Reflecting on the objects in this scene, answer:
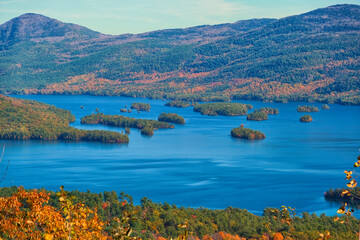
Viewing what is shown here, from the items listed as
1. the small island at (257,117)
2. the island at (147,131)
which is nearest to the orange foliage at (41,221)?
the island at (147,131)

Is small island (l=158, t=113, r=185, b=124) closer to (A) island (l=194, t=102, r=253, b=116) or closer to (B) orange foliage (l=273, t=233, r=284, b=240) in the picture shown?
(A) island (l=194, t=102, r=253, b=116)

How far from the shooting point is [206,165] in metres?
71.1

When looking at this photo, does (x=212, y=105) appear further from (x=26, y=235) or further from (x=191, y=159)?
(x=26, y=235)

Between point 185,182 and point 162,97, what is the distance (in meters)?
122

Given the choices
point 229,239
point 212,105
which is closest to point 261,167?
point 229,239

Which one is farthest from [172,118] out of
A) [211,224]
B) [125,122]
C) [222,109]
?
[211,224]

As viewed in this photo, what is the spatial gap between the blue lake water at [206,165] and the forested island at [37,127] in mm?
2490

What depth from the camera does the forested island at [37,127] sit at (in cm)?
8975

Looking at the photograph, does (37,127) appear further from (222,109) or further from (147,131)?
(222,109)

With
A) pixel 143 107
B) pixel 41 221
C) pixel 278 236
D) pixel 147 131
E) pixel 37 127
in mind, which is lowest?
pixel 143 107

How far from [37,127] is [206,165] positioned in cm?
3557

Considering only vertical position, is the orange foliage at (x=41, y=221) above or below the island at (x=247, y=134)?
above

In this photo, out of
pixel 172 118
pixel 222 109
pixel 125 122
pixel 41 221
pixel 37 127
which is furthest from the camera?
pixel 222 109

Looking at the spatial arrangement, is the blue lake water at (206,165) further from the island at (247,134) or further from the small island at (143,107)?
the small island at (143,107)
